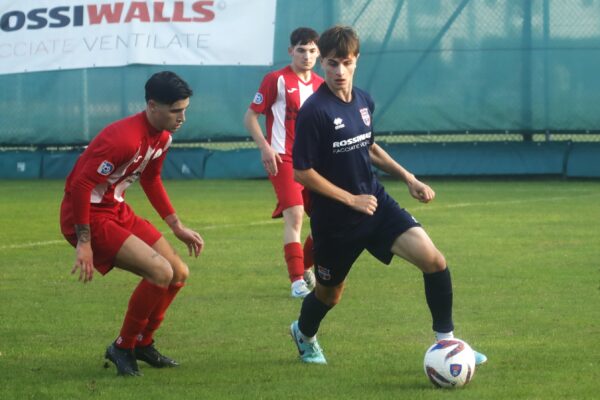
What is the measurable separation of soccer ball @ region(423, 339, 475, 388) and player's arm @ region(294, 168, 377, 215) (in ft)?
2.58

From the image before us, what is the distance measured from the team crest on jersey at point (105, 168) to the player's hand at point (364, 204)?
4.19ft

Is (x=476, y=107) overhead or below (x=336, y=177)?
below

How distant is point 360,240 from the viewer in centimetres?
696

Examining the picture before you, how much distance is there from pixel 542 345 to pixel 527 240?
18.2 ft

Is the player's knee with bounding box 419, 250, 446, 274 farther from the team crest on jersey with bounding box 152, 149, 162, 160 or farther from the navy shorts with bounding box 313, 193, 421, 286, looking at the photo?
the team crest on jersey with bounding box 152, 149, 162, 160

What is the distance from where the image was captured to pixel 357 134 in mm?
6996

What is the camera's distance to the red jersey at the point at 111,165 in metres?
6.91

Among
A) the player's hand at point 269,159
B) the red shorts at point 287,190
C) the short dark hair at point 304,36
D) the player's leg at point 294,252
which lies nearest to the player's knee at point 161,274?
the player's leg at point 294,252

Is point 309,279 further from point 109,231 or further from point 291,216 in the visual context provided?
point 109,231

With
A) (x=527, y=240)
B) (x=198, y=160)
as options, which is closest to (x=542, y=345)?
(x=527, y=240)

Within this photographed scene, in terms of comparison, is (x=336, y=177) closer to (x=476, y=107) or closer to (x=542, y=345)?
(x=542, y=345)

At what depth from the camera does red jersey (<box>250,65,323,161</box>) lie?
1053cm

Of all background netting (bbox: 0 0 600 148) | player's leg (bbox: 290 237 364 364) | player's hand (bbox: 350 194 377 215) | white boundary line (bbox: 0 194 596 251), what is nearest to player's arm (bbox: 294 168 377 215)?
player's hand (bbox: 350 194 377 215)

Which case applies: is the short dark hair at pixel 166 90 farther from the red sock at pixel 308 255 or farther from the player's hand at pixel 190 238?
the red sock at pixel 308 255
